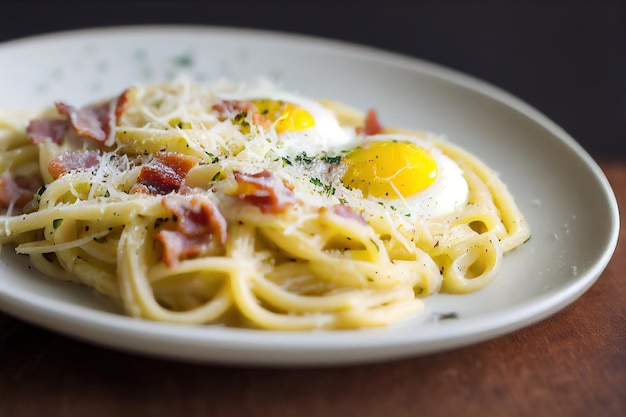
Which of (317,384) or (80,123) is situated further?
(80,123)

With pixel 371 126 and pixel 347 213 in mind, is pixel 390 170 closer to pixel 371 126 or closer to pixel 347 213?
pixel 347 213

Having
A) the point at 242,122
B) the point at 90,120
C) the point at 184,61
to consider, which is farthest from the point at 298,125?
the point at 184,61

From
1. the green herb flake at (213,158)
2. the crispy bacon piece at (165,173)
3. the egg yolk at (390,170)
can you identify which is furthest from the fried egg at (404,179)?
the crispy bacon piece at (165,173)

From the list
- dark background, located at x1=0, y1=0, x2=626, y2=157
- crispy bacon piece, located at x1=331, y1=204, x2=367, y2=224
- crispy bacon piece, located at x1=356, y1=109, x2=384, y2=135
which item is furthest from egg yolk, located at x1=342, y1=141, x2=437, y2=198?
dark background, located at x1=0, y1=0, x2=626, y2=157

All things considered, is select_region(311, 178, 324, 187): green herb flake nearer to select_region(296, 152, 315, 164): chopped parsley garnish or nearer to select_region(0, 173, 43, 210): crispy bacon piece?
select_region(296, 152, 315, 164): chopped parsley garnish

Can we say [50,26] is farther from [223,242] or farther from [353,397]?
[353,397]
